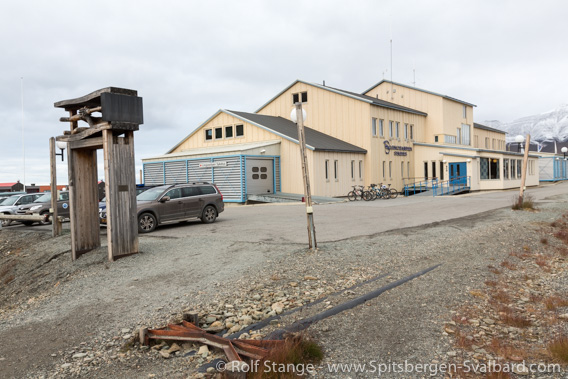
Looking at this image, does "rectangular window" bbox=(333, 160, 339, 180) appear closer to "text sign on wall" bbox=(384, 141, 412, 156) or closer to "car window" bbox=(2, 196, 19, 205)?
"text sign on wall" bbox=(384, 141, 412, 156)

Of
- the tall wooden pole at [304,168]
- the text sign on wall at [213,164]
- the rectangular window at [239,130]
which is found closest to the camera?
the tall wooden pole at [304,168]

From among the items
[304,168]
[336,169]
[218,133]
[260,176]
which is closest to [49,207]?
Answer: [260,176]

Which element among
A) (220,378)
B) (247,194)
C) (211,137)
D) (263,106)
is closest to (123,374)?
(220,378)

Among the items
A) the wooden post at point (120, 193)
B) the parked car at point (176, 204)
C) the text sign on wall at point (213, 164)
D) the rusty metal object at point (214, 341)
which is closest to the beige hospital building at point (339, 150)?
the text sign on wall at point (213, 164)

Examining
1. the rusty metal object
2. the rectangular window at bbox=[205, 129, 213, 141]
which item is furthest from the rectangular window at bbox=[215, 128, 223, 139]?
the rusty metal object

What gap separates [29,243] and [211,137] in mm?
23617

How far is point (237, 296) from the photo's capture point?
736cm

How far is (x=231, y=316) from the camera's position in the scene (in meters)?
6.55

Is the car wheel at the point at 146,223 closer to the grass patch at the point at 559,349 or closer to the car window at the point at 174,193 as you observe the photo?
the car window at the point at 174,193

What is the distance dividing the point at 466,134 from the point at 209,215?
39.5 metres

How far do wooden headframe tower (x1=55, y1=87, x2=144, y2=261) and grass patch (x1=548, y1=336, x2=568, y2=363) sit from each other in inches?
347

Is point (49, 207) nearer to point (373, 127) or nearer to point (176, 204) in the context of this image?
point (176, 204)

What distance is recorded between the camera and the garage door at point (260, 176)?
3088cm

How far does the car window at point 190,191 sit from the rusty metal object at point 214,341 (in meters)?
11.3
